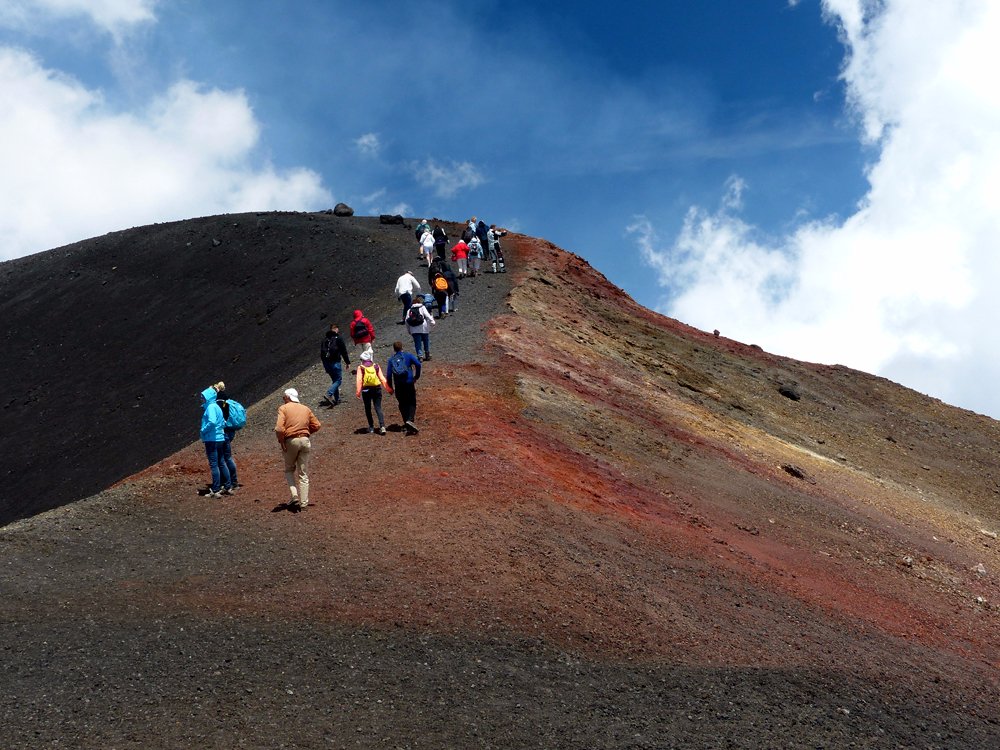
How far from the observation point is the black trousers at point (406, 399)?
1795cm

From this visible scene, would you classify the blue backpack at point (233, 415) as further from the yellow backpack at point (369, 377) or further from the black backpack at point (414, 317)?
the black backpack at point (414, 317)

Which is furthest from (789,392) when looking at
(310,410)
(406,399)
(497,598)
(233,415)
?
(497,598)

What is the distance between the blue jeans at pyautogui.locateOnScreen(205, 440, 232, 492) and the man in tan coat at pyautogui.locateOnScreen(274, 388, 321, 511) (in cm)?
177

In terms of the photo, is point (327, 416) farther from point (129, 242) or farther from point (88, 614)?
point (129, 242)

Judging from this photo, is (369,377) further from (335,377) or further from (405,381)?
(335,377)

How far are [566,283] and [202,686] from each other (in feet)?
93.1

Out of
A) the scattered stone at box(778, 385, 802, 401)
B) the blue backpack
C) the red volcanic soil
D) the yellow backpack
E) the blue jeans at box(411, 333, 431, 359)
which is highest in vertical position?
the scattered stone at box(778, 385, 802, 401)

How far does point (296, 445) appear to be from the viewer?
47.9 ft

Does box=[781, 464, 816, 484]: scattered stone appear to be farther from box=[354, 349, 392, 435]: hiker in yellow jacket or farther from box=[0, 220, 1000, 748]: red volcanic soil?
box=[354, 349, 392, 435]: hiker in yellow jacket

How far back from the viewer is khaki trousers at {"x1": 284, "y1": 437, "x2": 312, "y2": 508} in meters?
14.6

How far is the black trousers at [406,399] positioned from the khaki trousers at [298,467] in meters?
3.43

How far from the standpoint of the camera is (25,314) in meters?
47.0

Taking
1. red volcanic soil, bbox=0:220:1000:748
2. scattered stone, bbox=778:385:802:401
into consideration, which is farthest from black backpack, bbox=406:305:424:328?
scattered stone, bbox=778:385:802:401

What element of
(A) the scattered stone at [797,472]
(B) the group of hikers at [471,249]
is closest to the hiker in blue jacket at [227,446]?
(A) the scattered stone at [797,472]
